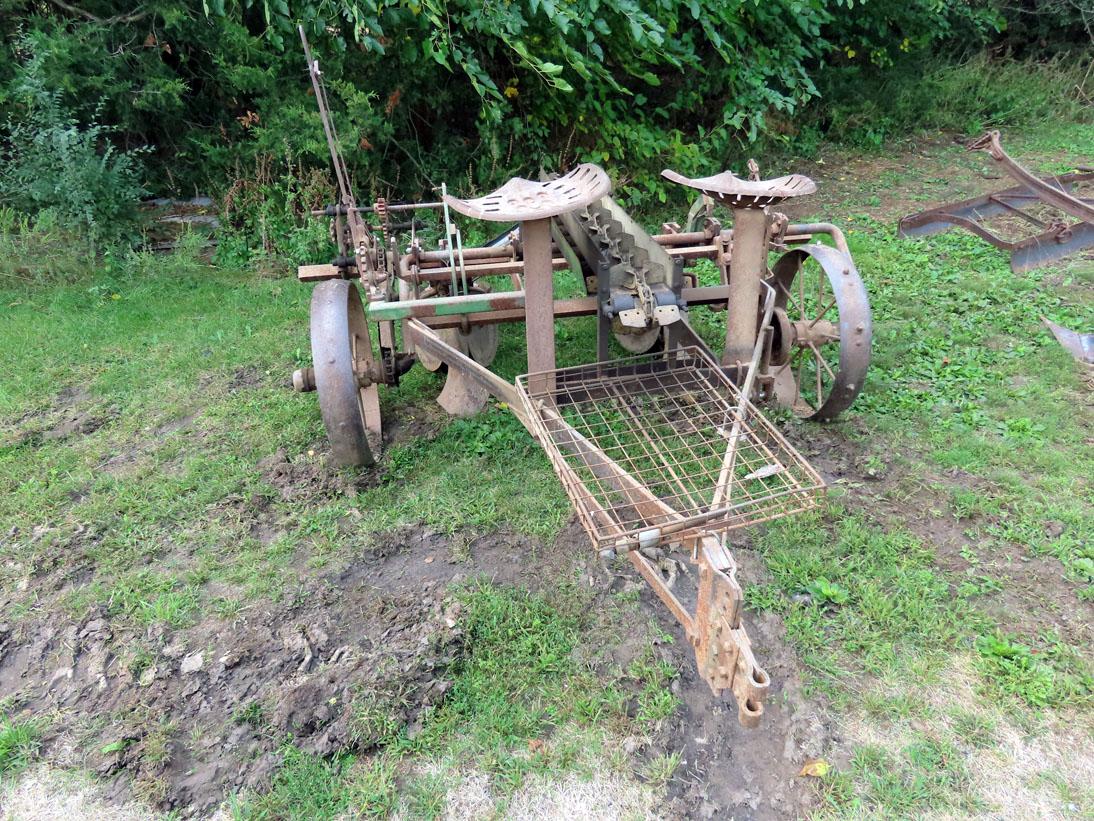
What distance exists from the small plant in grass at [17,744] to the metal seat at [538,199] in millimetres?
2325

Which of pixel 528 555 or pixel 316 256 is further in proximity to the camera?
pixel 316 256

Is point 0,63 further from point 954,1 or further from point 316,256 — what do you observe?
point 954,1

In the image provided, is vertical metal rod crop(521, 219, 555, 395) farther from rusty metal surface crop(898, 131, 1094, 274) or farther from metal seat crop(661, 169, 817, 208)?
rusty metal surface crop(898, 131, 1094, 274)

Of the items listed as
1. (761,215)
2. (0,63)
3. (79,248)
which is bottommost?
(79,248)

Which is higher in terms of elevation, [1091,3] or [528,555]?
[1091,3]

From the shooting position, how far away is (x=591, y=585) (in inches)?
123

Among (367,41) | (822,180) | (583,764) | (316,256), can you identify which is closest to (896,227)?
(822,180)

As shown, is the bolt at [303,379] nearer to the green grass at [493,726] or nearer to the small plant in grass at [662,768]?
the green grass at [493,726]

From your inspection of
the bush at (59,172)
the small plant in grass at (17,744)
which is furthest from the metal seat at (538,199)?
the bush at (59,172)

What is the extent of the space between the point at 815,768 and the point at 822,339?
2.18 meters

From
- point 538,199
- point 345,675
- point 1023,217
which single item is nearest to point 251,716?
point 345,675

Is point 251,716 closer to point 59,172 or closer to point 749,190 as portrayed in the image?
point 749,190

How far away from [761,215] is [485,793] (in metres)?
2.45

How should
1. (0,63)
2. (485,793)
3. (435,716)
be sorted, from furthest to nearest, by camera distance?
1. (0,63)
2. (435,716)
3. (485,793)
